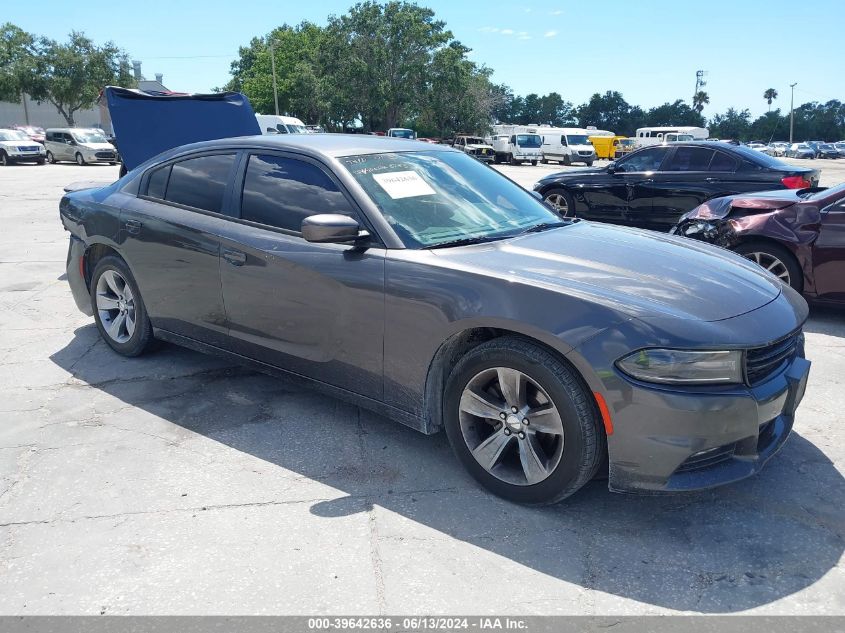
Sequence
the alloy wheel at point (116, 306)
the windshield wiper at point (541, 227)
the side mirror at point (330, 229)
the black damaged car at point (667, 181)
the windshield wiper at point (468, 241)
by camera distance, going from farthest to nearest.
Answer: the black damaged car at point (667, 181), the alloy wheel at point (116, 306), the windshield wiper at point (541, 227), the windshield wiper at point (468, 241), the side mirror at point (330, 229)

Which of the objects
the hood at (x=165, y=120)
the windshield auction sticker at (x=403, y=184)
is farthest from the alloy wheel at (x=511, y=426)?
the hood at (x=165, y=120)

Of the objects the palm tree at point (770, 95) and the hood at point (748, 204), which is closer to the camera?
the hood at point (748, 204)

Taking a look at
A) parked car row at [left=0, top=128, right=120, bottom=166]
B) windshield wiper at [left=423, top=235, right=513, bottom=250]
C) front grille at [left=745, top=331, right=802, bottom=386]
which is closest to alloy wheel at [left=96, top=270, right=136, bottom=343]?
windshield wiper at [left=423, top=235, right=513, bottom=250]

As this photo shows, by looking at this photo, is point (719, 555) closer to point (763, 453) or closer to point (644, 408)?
point (763, 453)

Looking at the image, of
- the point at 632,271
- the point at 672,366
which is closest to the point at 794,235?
the point at 632,271

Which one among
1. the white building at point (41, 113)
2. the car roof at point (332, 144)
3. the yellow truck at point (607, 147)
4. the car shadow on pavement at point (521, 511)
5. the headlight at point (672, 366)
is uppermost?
the white building at point (41, 113)

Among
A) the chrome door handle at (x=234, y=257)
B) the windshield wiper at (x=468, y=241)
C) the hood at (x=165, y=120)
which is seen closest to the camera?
the windshield wiper at (x=468, y=241)

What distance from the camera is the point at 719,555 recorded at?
282 cm

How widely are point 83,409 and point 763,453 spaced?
3740mm

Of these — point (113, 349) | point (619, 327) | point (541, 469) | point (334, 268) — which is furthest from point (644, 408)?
point (113, 349)

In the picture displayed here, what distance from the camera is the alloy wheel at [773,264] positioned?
20.4ft

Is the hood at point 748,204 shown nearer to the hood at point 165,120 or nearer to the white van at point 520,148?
the hood at point 165,120

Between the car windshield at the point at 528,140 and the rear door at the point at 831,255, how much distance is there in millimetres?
34660

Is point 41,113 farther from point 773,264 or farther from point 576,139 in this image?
point 773,264
